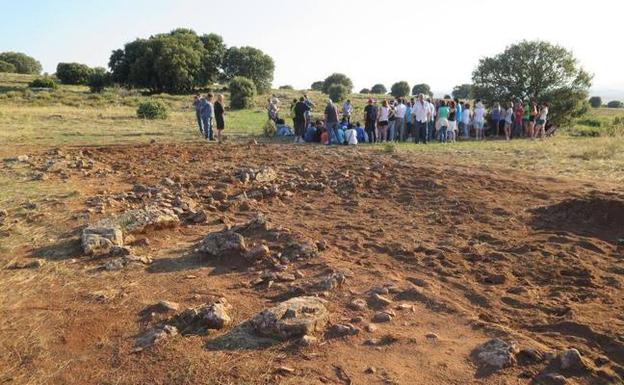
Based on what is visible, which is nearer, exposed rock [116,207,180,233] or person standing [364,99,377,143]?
exposed rock [116,207,180,233]

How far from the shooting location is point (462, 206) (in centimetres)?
800

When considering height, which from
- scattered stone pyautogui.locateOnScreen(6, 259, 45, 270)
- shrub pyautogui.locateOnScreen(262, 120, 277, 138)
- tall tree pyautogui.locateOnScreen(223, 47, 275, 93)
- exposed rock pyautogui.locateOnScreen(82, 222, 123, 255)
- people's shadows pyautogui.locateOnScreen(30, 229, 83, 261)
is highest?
tall tree pyautogui.locateOnScreen(223, 47, 275, 93)

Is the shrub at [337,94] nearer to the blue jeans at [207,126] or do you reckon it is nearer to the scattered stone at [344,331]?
the blue jeans at [207,126]

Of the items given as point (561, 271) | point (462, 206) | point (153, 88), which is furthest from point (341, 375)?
point (153, 88)

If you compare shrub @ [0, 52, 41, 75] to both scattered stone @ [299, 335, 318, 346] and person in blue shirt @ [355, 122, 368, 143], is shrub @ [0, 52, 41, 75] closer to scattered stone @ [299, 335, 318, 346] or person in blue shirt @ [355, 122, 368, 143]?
person in blue shirt @ [355, 122, 368, 143]

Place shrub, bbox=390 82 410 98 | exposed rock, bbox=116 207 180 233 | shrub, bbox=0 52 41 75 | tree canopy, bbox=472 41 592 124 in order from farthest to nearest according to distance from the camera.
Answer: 1. shrub, bbox=0 52 41 75
2. shrub, bbox=390 82 410 98
3. tree canopy, bbox=472 41 592 124
4. exposed rock, bbox=116 207 180 233

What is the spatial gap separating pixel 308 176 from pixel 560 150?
829 centimetres

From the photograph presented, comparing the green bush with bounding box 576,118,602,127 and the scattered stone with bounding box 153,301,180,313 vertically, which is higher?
the green bush with bounding box 576,118,602,127

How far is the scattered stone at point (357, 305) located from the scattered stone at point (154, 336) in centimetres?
146

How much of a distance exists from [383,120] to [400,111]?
576mm

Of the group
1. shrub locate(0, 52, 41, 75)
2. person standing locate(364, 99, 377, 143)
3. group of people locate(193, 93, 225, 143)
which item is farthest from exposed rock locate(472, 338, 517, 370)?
shrub locate(0, 52, 41, 75)

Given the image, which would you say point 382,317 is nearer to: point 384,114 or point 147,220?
point 147,220

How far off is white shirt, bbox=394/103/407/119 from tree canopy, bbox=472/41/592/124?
8.07 metres

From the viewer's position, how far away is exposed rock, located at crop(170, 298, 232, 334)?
4.26 meters
